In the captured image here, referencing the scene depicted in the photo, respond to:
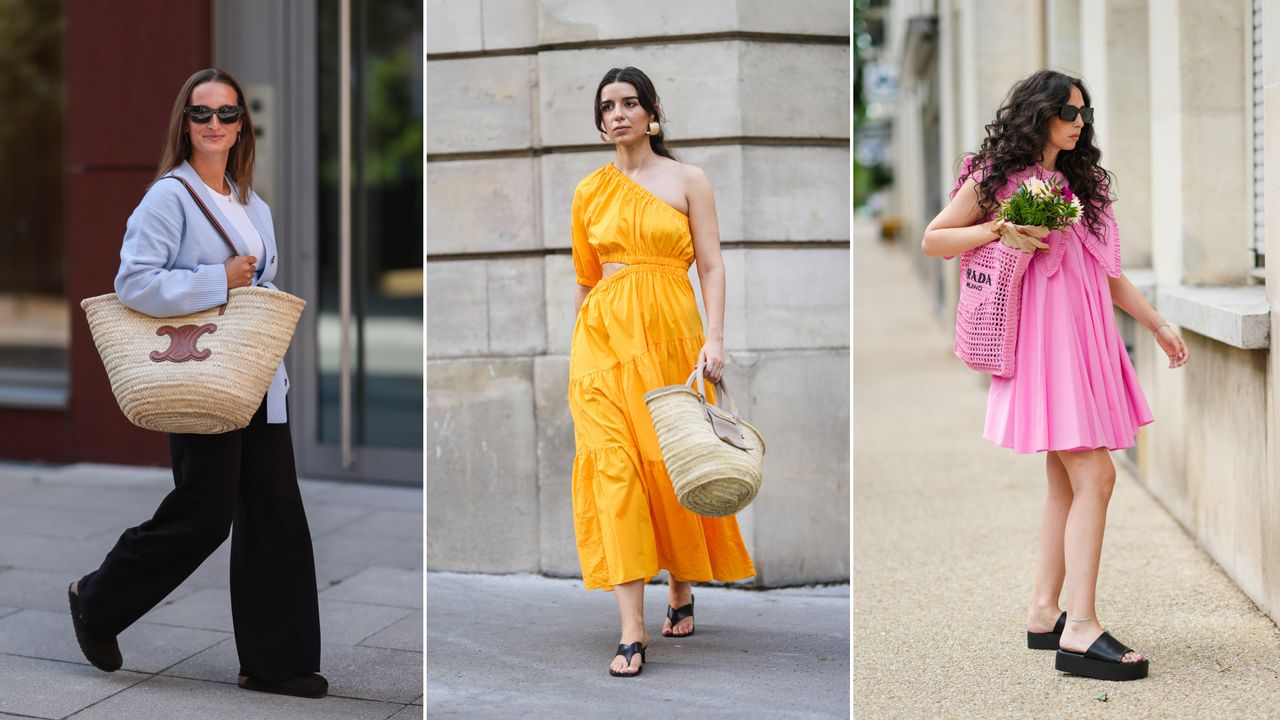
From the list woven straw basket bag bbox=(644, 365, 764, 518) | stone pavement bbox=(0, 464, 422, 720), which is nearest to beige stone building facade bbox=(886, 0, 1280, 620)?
woven straw basket bag bbox=(644, 365, 764, 518)

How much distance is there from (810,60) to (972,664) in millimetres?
2056

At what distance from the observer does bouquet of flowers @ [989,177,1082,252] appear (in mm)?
4629

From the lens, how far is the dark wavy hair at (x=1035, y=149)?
15.8 feet

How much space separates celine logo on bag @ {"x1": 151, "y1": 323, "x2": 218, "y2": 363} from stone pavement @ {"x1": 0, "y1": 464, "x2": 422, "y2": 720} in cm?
112

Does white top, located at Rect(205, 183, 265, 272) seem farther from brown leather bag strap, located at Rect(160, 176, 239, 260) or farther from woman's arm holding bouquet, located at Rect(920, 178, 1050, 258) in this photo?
woman's arm holding bouquet, located at Rect(920, 178, 1050, 258)

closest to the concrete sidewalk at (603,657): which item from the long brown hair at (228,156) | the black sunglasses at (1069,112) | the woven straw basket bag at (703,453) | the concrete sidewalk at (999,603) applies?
the concrete sidewalk at (999,603)

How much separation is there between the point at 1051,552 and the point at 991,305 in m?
0.93

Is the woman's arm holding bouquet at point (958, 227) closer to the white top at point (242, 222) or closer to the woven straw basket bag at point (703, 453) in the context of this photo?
the woven straw basket bag at point (703, 453)

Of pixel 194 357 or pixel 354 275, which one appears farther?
pixel 354 275

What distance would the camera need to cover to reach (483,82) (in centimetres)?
464

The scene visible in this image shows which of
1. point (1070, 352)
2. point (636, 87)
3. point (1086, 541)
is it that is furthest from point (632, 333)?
point (1086, 541)

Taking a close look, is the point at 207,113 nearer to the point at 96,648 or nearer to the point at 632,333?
the point at 632,333

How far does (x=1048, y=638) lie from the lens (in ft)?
17.3

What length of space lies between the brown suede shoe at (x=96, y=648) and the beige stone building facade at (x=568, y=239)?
141cm
